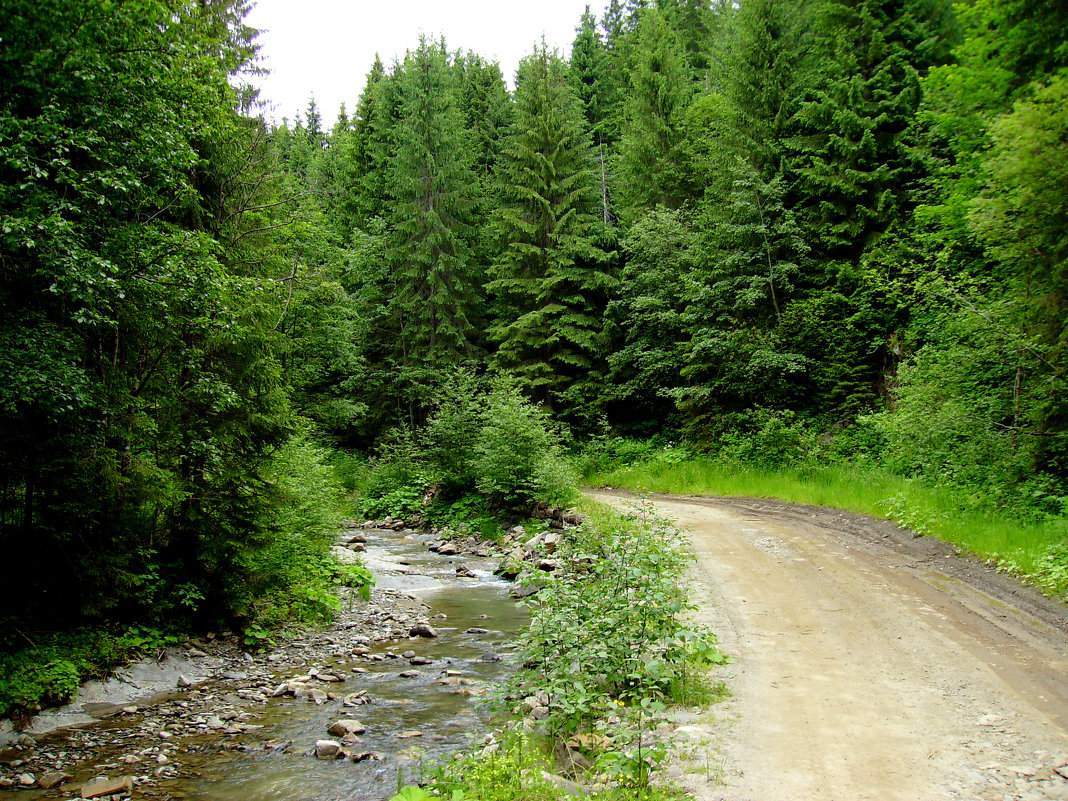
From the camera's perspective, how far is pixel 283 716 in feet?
22.1

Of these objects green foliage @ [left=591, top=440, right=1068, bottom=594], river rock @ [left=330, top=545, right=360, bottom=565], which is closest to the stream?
river rock @ [left=330, top=545, right=360, bottom=565]

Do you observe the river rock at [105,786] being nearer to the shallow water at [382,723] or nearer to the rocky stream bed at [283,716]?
the rocky stream bed at [283,716]

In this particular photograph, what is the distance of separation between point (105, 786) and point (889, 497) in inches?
503

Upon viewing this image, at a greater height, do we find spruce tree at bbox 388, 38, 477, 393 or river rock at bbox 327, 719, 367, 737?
spruce tree at bbox 388, 38, 477, 393

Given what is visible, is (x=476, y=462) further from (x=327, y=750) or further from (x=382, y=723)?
(x=327, y=750)

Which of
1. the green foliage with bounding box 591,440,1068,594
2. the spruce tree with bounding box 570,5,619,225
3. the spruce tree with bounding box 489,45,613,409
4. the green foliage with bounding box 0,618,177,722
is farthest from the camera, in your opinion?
the spruce tree with bounding box 570,5,619,225

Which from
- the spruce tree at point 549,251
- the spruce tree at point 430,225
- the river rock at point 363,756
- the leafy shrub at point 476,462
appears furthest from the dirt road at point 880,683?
the spruce tree at point 430,225

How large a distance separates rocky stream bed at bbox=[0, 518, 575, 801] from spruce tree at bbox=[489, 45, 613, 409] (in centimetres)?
1544

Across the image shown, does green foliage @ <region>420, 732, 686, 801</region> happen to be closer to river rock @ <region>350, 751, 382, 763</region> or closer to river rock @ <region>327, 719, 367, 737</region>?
river rock @ <region>350, 751, 382, 763</region>

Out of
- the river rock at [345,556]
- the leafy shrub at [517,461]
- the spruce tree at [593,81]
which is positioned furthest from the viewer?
the spruce tree at [593,81]

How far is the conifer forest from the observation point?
21.8 feet

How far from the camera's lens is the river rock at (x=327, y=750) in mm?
5805

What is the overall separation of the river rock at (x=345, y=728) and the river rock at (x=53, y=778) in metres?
2.15

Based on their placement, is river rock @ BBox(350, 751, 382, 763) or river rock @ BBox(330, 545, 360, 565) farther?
river rock @ BBox(330, 545, 360, 565)
